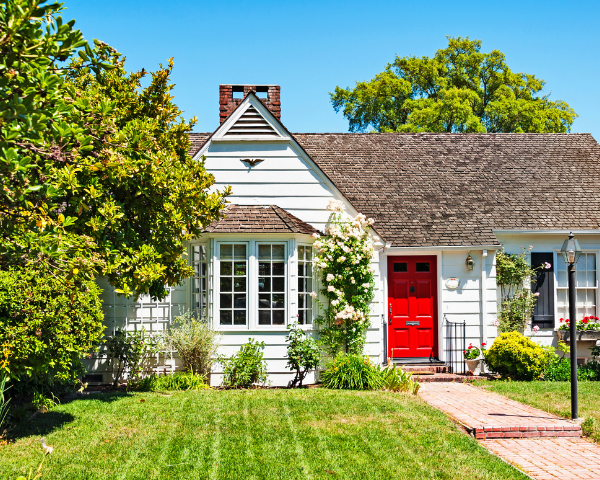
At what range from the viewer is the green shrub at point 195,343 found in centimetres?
1108

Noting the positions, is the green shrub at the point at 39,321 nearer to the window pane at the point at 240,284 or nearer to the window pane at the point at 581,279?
the window pane at the point at 240,284

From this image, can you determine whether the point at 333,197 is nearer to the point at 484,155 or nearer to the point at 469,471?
the point at 484,155

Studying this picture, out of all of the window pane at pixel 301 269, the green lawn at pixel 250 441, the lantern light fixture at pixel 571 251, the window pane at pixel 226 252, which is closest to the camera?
the green lawn at pixel 250 441

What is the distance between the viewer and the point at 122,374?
39.6 ft

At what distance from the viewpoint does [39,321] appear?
7160mm

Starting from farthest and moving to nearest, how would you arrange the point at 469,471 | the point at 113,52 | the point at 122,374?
the point at 122,374 → the point at 113,52 → the point at 469,471

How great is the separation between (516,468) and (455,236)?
24.5ft

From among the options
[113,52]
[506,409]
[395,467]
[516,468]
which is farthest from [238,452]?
[113,52]

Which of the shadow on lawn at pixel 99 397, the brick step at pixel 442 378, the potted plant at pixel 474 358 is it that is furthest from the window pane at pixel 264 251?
the potted plant at pixel 474 358

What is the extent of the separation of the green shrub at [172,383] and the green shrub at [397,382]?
350 cm

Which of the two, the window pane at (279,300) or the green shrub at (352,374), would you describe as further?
the window pane at (279,300)

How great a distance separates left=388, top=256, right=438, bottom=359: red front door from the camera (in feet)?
45.5

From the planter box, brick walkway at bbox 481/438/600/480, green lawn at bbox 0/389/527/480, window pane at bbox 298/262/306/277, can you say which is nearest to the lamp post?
brick walkway at bbox 481/438/600/480

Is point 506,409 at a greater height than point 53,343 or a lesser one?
lesser
